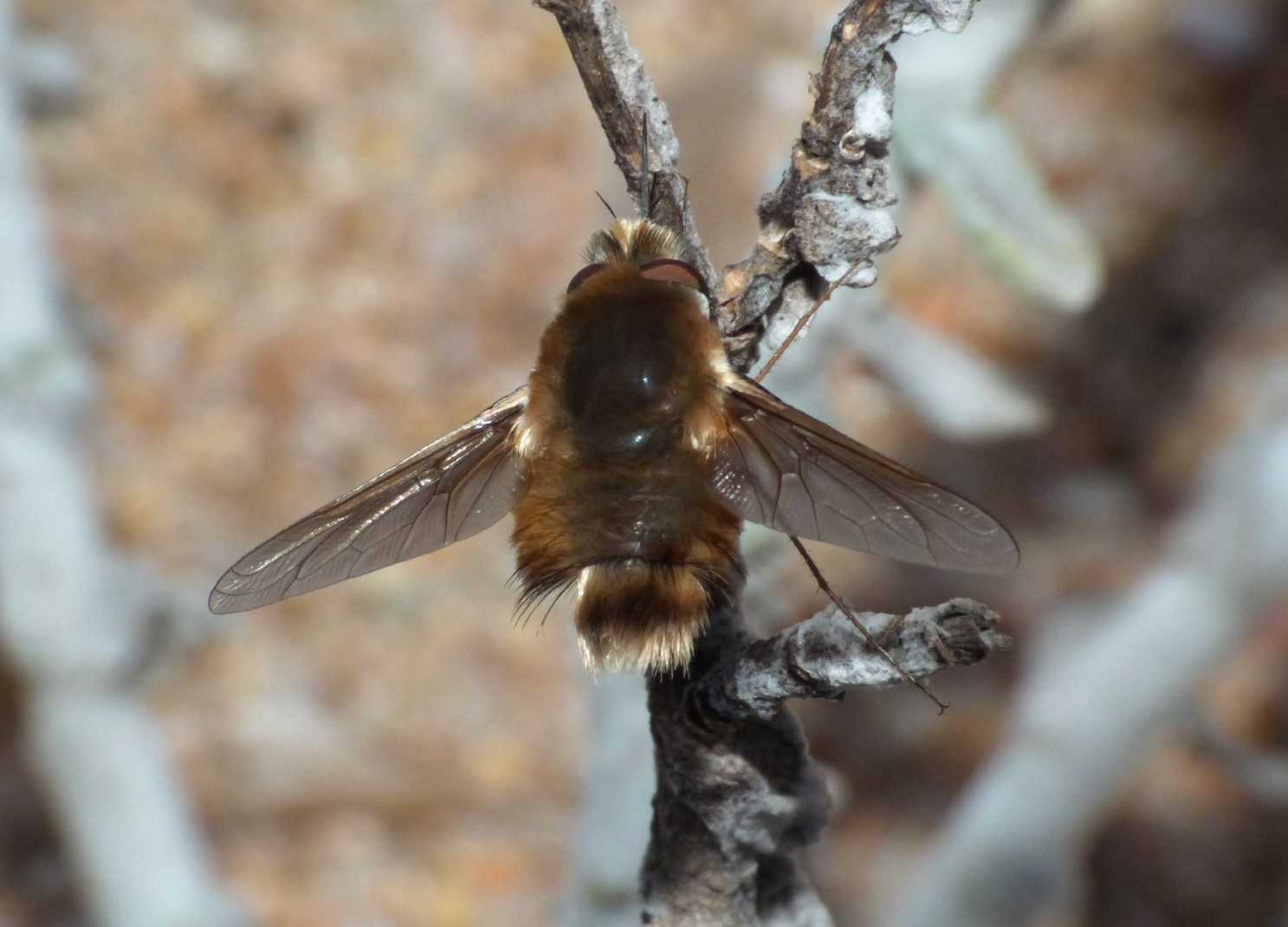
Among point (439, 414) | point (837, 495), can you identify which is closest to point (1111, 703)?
point (837, 495)

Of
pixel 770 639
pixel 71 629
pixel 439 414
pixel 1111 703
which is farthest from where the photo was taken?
pixel 439 414

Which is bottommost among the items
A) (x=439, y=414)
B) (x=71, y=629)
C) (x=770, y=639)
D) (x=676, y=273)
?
(x=770, y=639)

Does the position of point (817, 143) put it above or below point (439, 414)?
below

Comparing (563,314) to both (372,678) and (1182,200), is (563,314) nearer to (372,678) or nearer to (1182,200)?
(372,678)

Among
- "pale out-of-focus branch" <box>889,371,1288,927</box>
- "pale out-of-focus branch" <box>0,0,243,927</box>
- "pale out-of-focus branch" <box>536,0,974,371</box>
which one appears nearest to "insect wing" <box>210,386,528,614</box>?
"pale out-of-focus branch" <box>536,0,974,371</box>

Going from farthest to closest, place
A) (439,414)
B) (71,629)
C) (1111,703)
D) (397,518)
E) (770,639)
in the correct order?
(439,414)
(71,629)
(1111,703)
(397,518)
(770,639)

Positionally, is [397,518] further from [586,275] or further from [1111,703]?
[1111,703]

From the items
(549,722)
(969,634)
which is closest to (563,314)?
(969,634)
